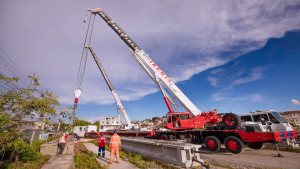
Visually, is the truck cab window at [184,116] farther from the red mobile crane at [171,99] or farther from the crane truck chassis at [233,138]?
the crane truck chassis at [233,138]

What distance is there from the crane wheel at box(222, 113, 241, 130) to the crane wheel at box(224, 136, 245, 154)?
0.66 meters

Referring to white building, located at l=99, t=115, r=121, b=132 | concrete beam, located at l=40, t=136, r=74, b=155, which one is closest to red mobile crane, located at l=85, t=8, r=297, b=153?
concrete beam, located at l=40, t=136, r=74, b=155

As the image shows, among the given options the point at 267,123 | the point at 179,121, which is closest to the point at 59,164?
the point at 179,121

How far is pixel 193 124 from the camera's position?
1073 centimetres

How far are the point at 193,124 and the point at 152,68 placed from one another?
235 inches

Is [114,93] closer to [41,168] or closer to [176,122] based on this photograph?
[176,122]

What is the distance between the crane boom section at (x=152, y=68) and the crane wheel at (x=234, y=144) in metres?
3.59

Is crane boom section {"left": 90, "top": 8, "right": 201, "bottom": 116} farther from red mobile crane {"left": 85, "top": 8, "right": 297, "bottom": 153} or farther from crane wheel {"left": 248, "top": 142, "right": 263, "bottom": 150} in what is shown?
crane wheel {"left": 248, "top": 142, "right": 263, "bottom": 150}

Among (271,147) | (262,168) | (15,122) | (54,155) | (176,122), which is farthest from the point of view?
(176,122)

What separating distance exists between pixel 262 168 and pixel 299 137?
6740 millimetres

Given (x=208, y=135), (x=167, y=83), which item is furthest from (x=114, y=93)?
(x=208, y=135)

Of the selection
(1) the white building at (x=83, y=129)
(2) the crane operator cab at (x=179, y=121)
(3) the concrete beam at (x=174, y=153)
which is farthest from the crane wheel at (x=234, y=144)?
(1) the white building at (x=83, y=129)

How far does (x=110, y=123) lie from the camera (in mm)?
30062

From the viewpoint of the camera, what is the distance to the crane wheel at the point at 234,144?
22.8 ft
